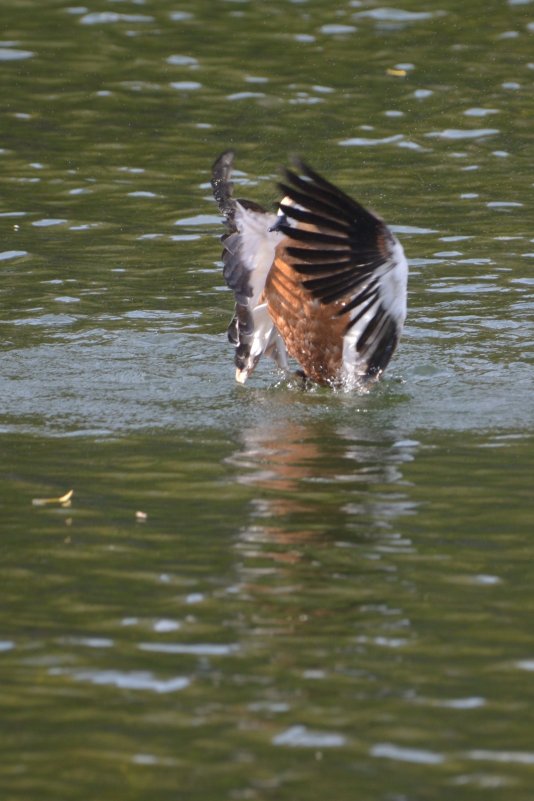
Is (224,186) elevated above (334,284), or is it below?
above

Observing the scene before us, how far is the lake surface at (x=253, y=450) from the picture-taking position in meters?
4.43

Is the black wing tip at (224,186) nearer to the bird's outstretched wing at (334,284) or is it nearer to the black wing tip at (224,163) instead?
the black wing tip at (224,163)

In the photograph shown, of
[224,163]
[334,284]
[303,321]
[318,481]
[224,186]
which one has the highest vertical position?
[224,163]

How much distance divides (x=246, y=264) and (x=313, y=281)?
0.66 metres

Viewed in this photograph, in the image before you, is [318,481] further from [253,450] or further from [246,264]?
[246,264]

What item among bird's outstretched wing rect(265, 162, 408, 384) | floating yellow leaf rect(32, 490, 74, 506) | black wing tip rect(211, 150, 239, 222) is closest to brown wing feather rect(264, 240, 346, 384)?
bird's outstretched wing rect(265, 162, 408, 384)

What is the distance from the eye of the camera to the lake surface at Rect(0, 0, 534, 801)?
14.5 feet

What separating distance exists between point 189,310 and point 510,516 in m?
4.19

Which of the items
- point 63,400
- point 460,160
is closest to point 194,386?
point 63,400

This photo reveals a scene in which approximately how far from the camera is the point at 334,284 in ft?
24.7

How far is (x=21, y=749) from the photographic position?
14.4 feet

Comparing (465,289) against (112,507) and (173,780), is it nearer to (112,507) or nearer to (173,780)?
(112,507)

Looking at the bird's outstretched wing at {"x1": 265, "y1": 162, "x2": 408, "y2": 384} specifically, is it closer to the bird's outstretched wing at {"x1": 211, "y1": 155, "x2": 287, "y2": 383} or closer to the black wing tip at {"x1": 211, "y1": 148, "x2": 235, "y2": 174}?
the bird's outstretched wing at {"x1": 211, "y1": 155, "x2": 287, "y2": 383}

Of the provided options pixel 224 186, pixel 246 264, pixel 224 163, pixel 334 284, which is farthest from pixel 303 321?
pixel 224 163
